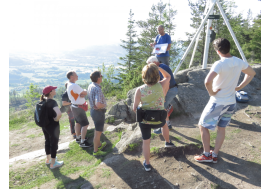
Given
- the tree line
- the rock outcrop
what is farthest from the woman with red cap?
the tree line

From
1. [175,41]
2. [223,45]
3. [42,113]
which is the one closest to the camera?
[223,45]

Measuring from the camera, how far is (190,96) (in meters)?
5.70

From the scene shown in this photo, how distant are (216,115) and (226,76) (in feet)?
2.07

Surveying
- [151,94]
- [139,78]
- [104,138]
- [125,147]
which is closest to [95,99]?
[125,147]

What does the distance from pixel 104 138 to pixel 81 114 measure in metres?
1.24

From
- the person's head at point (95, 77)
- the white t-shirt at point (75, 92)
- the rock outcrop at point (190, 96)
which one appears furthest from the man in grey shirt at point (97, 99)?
the rock outcrop at point (190, 96)

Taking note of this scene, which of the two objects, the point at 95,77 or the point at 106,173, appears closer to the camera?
the point at 106,173

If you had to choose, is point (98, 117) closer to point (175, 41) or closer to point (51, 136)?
point (51, 136)

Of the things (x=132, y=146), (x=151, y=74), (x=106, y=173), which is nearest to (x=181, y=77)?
(x=132, y=146)

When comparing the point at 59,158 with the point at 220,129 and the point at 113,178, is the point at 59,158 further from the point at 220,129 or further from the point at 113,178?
the point at 220,129

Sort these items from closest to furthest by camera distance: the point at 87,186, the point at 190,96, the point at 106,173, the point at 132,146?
the point at 87,186 < the point at 106,173 < the point at 132,146 < the point at 190,96

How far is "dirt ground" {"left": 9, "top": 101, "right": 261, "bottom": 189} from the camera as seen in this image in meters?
2.67

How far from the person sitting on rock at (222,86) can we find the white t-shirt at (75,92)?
9.91 ft

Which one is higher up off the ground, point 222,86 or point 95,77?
point 95,77
